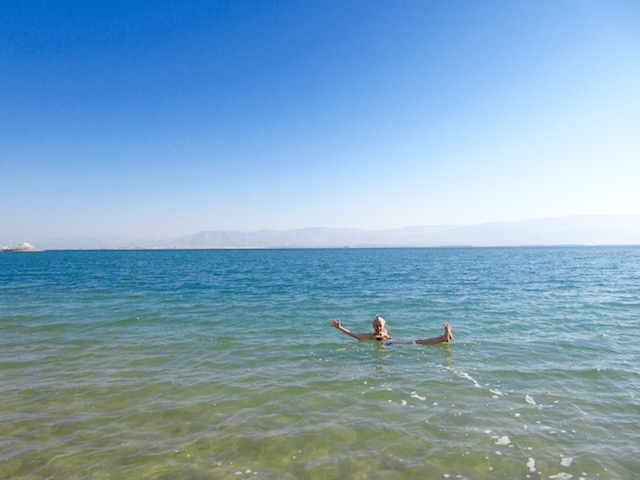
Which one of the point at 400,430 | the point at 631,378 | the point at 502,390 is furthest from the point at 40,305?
the point at 631,378

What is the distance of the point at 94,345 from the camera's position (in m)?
15.5

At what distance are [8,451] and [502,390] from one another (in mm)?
12938

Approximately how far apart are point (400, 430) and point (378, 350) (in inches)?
263

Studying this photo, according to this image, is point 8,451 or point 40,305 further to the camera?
point 40,305

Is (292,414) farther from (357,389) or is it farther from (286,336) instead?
(286,336)

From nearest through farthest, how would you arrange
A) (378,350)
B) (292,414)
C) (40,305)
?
1. (292,414)
2. (378,350)
3. (40,305)

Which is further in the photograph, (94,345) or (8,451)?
(94,345)

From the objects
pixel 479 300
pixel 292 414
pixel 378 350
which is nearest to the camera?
pixel 292 414

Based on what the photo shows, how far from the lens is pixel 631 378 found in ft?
36.5

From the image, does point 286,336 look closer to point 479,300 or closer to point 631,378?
point 631,378

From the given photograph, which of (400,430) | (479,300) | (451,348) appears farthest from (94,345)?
(479,300)

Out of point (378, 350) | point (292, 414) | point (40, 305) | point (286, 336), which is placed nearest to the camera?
point (292, 414)

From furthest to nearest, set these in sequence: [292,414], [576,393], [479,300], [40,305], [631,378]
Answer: [479,300]
[40,305]
[631,378]
[576,393]
[292,414]

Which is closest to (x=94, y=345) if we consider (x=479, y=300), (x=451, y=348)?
(x=451, y=348)
